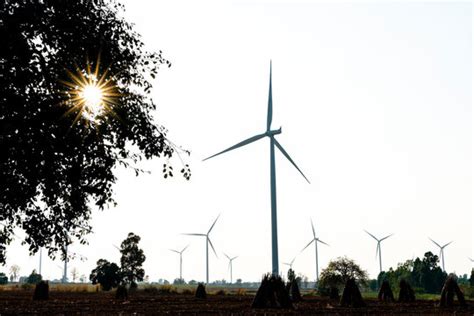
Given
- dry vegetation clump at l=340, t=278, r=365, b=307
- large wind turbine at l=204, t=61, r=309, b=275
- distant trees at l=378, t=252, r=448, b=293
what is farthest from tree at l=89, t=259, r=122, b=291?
distant trees at l=378, t=252, r=448, b=293

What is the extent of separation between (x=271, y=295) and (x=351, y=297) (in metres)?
8.41

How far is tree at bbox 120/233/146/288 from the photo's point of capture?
9975 cm

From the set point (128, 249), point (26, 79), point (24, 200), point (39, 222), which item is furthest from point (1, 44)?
point (128, 249)

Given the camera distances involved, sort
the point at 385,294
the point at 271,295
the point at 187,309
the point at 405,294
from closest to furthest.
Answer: the point at 187,309
the point at 271,295
the point at 405,294
the point at 385,294

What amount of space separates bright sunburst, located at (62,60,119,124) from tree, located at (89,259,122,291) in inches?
3332

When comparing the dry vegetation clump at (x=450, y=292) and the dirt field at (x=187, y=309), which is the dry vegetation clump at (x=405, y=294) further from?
the dirt field at (x=187, y=309)

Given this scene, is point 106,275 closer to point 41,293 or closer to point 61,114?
point 41,293

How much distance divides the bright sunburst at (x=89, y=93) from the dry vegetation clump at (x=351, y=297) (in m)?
34.0

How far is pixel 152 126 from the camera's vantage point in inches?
604

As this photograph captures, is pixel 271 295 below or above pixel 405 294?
above

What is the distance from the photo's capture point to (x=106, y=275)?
312 feet

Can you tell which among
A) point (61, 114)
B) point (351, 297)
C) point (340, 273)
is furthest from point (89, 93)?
point (340, 273)

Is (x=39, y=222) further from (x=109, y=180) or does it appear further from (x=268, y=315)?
Answer: (x=268, y=315)

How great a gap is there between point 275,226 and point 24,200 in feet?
147
